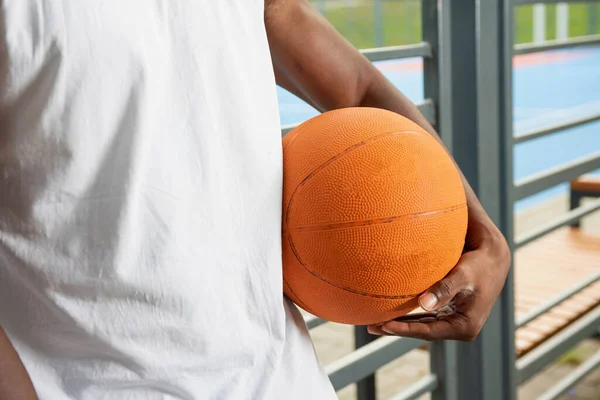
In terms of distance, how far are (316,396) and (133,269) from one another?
0.34 m

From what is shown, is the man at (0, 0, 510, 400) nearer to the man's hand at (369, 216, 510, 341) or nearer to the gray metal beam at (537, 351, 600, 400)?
the man's hand at (369, 216, 510, 341)

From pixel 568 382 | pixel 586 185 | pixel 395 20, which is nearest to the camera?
pixel 568 382

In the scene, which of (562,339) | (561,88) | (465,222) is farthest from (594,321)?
(561,88)

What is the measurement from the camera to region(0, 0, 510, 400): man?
2.53ft

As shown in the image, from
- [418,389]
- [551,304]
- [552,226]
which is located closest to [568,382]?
[551,304]

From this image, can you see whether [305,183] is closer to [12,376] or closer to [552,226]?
[12,376]

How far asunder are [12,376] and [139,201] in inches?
9.0

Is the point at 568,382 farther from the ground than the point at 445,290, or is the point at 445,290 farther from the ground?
the point at 445,290

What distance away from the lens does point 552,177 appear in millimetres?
2645

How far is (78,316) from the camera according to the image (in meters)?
0.82

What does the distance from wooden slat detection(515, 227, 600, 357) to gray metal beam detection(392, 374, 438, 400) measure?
476mm

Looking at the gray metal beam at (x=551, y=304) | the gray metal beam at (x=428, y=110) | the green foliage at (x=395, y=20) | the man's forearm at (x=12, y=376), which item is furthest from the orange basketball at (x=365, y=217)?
the green foliage at (x=395, y=20)

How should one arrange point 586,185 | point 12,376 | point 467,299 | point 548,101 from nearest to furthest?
point 12,376
point 467,299
point 586,185
point 548,101

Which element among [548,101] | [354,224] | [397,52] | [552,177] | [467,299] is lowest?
[548,101]
